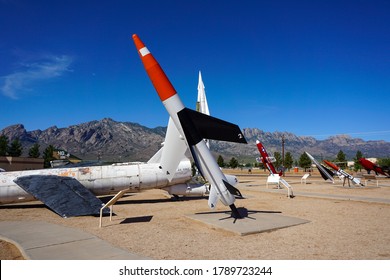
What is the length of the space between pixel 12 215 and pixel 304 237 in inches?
596

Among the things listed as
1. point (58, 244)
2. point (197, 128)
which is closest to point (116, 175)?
point (197, 128)

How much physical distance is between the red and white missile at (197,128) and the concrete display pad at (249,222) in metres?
0.88

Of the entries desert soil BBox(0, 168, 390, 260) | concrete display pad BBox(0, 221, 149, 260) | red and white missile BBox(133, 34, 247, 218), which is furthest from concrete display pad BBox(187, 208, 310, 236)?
concrete display pad BBox(0, 221, 149, 260)

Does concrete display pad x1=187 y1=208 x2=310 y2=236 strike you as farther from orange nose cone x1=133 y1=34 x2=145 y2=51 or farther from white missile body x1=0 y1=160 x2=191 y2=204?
orange nose cone x1=133 y1=34 x2=145 y2=51

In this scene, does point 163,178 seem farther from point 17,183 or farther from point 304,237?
point 304,237

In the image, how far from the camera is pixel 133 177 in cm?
1828

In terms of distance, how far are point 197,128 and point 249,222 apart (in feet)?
15.2

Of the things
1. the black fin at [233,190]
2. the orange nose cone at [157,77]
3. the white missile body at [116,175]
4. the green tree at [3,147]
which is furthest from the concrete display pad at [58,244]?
the green tree at [3,147]

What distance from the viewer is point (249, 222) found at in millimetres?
11172

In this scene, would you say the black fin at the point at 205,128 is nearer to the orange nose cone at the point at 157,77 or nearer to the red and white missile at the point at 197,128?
the red and white missile at the point at 197,128

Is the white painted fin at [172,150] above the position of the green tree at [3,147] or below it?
below

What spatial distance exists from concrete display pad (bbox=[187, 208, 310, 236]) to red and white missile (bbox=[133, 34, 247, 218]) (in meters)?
0.88

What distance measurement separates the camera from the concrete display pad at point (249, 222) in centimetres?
991
